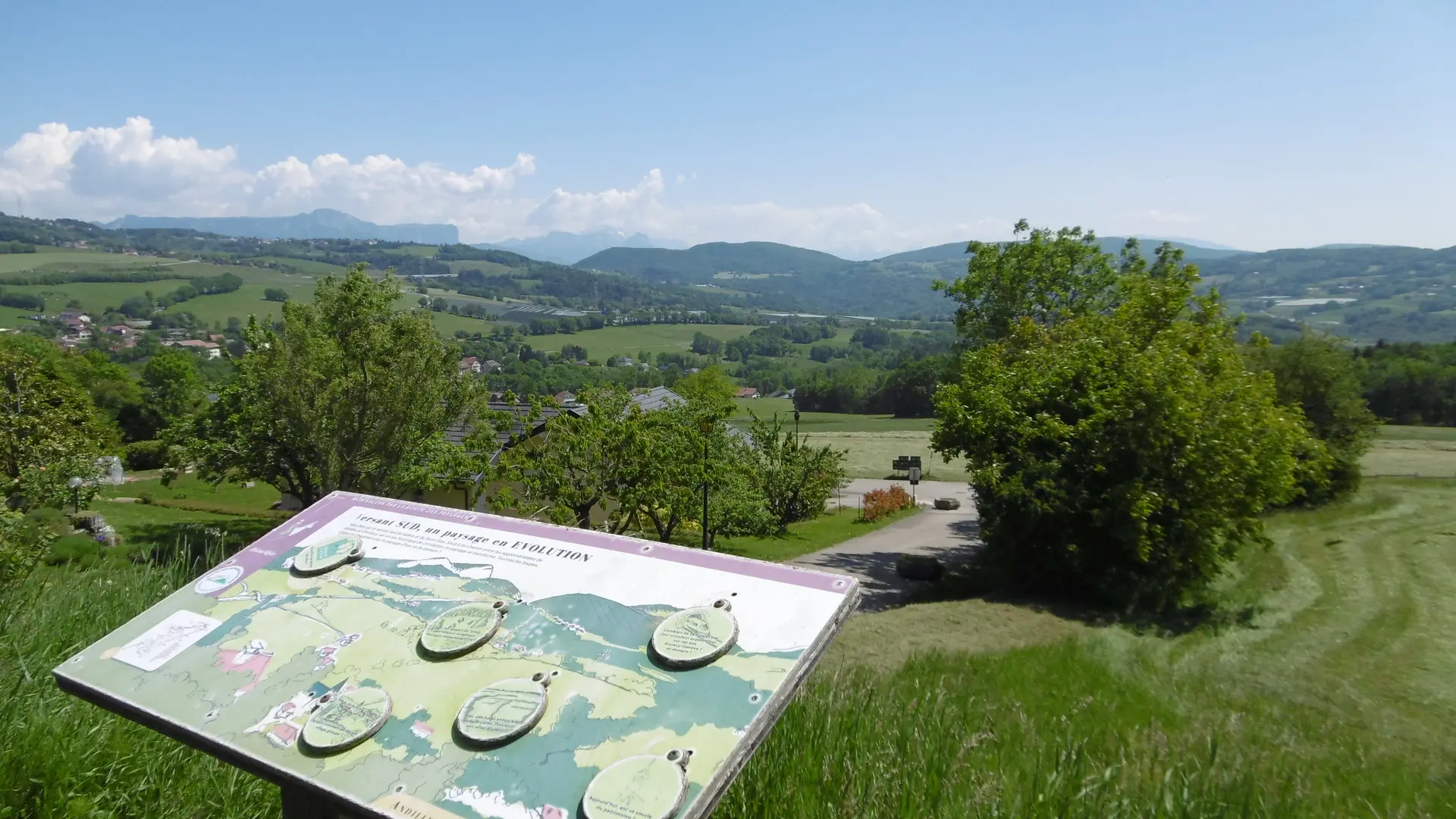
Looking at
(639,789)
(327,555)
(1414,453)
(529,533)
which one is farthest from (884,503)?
(639,789)

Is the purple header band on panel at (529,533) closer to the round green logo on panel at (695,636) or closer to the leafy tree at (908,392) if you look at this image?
the round green logo on panel at (695,636)

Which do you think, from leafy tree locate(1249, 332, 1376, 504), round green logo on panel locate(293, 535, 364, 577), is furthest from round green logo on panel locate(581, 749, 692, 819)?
leafy tree locate(1249, 332, 1376, 504)

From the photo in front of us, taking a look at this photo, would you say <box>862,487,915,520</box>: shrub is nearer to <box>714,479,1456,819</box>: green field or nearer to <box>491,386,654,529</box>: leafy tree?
<box>714,479,1456,819</box>: green field

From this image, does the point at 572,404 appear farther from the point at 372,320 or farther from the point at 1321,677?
the point at 1321,677

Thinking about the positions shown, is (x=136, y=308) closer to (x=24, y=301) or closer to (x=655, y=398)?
(x=24, y=301)

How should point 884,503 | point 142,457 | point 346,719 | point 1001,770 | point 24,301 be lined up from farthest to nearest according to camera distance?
point 24,301, point 142,457, point 884,503, point 1001,770, point 346,719

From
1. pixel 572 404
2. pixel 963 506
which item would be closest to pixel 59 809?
pixel 572 404

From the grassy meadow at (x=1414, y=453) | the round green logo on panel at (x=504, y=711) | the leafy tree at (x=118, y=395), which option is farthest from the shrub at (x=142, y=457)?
the grassy meadow at (x=1414, y=453)

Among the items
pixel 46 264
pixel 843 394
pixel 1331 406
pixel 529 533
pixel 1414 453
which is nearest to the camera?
pixel 529 533
